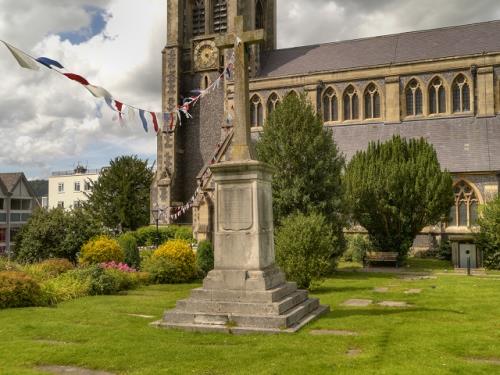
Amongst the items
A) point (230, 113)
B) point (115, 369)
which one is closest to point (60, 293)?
point (115, 369)

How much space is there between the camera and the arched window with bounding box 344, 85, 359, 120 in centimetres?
3478

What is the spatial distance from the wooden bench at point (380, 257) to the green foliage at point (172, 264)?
902 centimetres

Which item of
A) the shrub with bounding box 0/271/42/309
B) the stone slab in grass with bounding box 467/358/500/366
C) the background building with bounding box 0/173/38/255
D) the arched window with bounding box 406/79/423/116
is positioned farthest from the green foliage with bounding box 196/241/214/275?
the background building with bounding box 0/173/38/255

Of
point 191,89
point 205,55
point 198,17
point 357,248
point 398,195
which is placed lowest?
point 357,248

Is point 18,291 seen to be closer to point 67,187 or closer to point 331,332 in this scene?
point 331,332

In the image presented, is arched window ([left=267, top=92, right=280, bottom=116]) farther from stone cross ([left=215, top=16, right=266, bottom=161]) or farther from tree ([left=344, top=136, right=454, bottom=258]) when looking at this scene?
stone cross ([left=215, top=16, right=266, bottom=161])

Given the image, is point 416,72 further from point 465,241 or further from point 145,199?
point 145,199

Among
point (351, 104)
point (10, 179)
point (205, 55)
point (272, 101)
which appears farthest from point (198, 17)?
point (10, 179)

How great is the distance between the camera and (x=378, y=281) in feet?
60.4

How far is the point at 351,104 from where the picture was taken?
34.9 metres

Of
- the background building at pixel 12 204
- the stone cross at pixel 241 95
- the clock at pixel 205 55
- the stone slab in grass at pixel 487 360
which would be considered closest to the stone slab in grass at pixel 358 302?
the stone cross at pixel 241 95

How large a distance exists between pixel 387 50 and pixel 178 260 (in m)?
24.0

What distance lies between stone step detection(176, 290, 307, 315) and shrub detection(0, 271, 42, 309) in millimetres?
5215

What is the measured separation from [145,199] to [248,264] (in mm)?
38407
